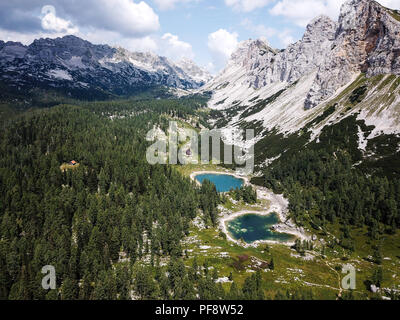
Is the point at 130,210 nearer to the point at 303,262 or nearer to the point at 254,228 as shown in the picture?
the point at 254,228

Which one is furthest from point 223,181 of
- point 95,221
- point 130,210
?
point 95,221

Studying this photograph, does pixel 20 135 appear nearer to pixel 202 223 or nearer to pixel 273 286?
pixel 202 223

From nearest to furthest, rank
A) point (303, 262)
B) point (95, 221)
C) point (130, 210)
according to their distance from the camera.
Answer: point (303, 262)
point (95, 221)
point (130, 210)

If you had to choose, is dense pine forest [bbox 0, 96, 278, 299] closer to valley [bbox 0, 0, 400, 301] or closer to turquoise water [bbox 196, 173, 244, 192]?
valley [bbox 0, 0, 400, 301]

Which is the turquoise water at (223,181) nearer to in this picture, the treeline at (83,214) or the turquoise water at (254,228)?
the treeline at (83,214)

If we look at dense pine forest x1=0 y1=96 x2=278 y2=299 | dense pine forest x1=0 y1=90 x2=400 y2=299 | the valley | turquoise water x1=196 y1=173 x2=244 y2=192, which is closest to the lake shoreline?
the valley
